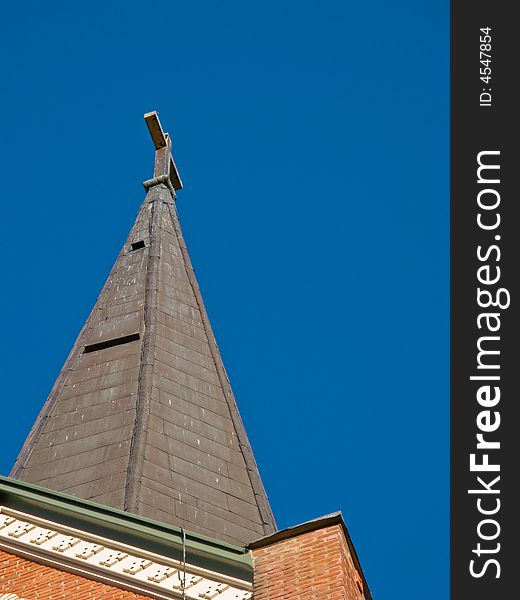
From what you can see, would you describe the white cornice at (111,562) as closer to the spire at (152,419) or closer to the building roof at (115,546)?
the building roof at (115,546)

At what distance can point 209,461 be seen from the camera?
16.9 meters

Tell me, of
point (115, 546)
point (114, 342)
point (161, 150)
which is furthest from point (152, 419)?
point (161, 150)

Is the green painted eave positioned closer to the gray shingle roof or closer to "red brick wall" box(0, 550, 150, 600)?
"red brick wall" box(0, 550, 150, 600)

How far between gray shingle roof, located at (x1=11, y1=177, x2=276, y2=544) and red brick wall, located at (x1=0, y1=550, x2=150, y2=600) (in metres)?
2.21

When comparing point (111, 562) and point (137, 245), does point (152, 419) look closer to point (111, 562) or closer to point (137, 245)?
point (111, 562)

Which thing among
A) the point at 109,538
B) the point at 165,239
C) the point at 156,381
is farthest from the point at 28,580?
the point at 165,239

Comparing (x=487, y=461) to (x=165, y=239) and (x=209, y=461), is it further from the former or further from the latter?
(x=165, y=239)

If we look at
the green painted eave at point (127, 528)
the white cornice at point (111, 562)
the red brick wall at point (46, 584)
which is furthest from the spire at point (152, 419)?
the red brick wall at point (46, 584)

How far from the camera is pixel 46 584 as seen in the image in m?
12.6

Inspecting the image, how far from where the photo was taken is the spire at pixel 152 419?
51.9ft

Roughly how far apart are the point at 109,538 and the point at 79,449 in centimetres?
408

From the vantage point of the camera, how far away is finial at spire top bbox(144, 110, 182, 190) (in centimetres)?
2492

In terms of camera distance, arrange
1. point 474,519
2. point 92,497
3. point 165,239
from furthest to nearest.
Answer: point 165,239
point 92,497
point 474,519

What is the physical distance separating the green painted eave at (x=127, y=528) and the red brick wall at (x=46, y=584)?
481mm
